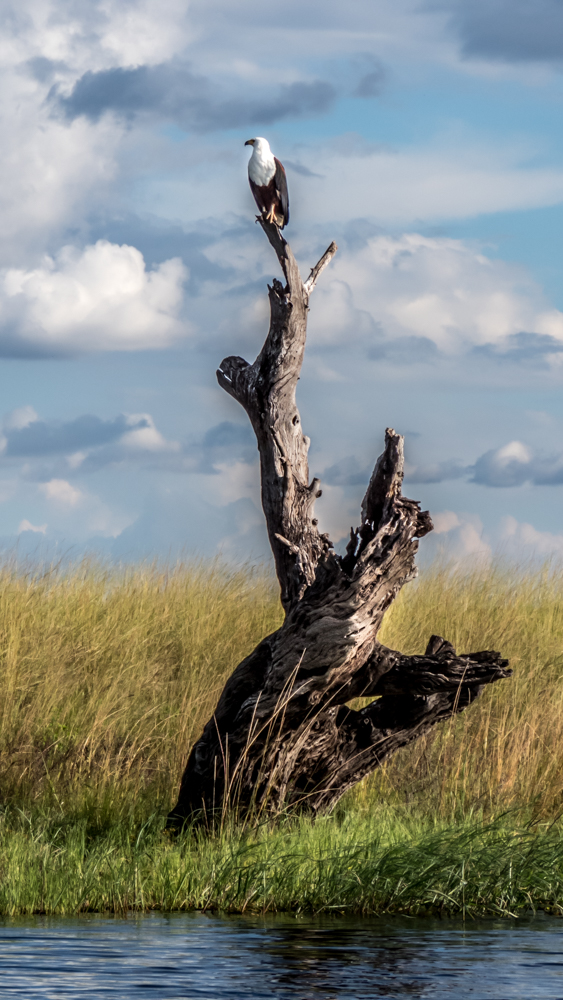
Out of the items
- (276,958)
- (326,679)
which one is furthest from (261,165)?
(276,958)

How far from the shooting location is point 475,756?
8281 mm

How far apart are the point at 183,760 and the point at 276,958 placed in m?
3.78

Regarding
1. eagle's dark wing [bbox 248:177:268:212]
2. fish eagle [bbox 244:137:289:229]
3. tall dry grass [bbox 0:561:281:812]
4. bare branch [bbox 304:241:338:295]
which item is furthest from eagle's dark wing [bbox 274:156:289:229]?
tall dry grass [bbox 0:561:281:812]

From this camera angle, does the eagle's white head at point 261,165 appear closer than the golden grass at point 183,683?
No

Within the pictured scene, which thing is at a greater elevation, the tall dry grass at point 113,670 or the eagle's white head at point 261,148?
the eagle's white head at point 261,148

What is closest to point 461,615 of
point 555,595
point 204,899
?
point 555,595

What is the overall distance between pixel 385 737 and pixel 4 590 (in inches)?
262

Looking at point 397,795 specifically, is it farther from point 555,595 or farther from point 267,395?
point 555,595

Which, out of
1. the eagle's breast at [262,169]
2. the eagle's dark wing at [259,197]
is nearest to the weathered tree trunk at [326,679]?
the eagle's dark wing at [259,197]

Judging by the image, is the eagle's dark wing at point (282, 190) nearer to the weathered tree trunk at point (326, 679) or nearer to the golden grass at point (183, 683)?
the weathered tree trunk at point (326, 679)

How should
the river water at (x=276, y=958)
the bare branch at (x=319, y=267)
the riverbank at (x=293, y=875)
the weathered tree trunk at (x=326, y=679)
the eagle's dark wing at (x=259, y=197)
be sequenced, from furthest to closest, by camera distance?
the eagle's dark wing at (x=259, y=197) → the bare branch at (x=319, y=267) → the weathered tree trunk at (x=326, y=679) → the riverbank at (x=293, y=875) → the river water at (x=276, y=958)

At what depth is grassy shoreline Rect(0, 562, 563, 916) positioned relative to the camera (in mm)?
5789

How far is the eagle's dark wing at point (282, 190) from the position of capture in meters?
8.62

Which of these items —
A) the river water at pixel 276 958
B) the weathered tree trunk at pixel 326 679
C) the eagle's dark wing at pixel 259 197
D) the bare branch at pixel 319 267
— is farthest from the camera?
the eagle's dark wing at pixel 259 197
